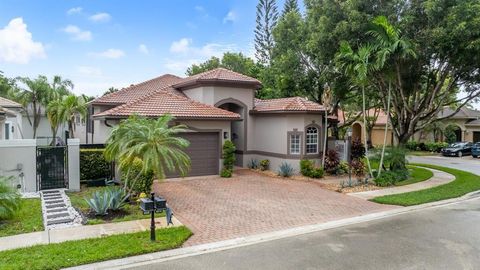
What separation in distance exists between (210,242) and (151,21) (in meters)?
15.6

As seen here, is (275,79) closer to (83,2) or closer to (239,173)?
(239,173)

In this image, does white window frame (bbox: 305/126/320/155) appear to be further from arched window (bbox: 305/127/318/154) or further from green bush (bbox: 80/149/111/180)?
green bush (bbox: 80/149/111/180)

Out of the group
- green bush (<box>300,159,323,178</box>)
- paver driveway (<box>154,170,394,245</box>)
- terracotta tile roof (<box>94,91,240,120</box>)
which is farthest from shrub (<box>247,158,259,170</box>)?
terracotta tile roof (<box>94,91,240,120</box>)

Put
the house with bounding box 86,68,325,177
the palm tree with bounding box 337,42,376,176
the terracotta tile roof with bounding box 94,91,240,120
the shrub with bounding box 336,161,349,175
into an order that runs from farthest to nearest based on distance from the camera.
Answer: the shrub with bounding box 336,161,349,175 < the house with bounding box 86,68,325,177 < the terracotta tile roof with bounding box 94,91,240,120 < the palm tree with bounding box 337,42,376,176

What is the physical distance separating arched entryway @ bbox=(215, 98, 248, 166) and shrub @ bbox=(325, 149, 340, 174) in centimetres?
515

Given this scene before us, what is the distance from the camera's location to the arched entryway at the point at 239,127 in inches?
848

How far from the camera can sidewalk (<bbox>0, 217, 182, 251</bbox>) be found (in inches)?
323

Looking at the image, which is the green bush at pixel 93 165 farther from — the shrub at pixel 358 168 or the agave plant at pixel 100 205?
the shrub at pixel 358 168

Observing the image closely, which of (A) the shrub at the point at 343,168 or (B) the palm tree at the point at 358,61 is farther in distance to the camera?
(A) the shrub at the point at 343,168

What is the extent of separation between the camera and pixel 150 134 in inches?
424

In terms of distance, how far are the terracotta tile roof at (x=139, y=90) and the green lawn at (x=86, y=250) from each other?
15.4m

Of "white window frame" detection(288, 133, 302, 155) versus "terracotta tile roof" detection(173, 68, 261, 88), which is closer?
"white window frame" detection(288, 133, 302, 155)

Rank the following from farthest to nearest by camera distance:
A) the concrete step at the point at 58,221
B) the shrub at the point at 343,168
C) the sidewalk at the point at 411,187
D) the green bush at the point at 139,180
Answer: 1. the shrub at the point at 343,168
2. the sidewalk at the point at 411,187
3. the green bush at the point at 139,180
4. the concrete step at the point at 58,221

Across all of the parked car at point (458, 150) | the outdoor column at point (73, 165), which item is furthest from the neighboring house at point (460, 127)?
the outdoor column at point (73, 165)
